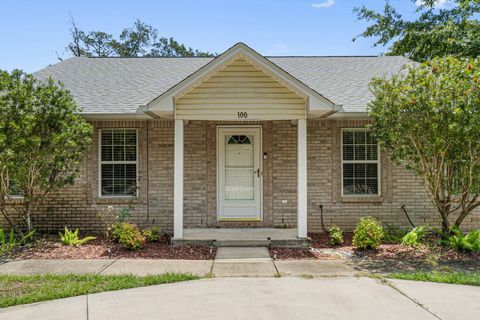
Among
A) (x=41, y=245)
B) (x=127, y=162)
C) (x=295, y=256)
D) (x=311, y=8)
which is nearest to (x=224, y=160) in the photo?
(x=127, y=162)

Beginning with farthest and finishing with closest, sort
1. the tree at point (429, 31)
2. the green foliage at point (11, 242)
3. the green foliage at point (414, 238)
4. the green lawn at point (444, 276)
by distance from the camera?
1. the tree at point (429, 31)
2. the green foliage at point (414, 238)
3. the green foliage at point (11, 242)
4. the green lawn at point (444, 276)

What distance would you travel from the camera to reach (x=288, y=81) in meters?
7.92

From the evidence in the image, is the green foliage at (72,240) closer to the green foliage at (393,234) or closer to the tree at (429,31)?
the green foliage at (393,234)

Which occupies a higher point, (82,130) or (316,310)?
(82,130)

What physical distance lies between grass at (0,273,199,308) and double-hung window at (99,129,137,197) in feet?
12.6

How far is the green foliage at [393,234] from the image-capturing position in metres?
8.70

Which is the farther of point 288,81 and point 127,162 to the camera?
Result: point 127,162

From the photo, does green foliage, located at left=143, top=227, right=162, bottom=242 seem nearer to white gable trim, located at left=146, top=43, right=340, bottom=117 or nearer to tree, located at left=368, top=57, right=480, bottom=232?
white gable trim, located at left=146, top=43, right=340, bottom=117

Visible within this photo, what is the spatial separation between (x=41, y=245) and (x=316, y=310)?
20.2 feet

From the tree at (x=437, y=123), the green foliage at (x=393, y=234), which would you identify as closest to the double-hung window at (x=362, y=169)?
the green foliage at (x=393, y=234)

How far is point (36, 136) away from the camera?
7.95m

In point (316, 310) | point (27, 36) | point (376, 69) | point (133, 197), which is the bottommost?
point (316, 310)

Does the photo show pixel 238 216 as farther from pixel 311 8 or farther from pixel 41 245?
pixel 311 8

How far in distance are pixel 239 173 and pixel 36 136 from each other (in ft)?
15.0
